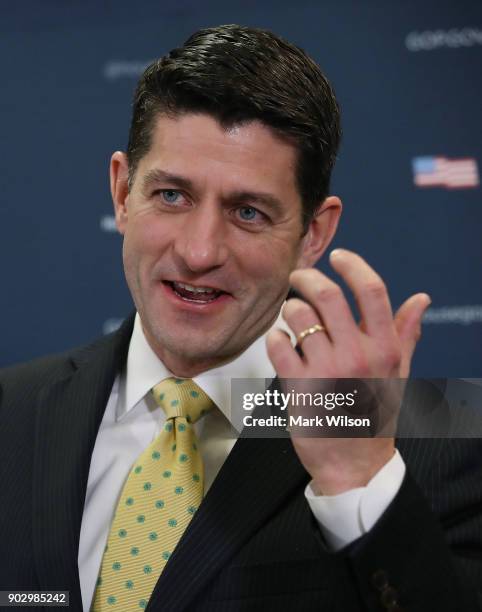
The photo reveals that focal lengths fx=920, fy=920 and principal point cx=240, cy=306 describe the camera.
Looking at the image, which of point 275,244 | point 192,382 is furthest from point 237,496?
point 275,244

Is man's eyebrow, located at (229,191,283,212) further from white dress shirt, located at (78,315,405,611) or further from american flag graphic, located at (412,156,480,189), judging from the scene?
american flag graphic, located at (412,156,480,189)

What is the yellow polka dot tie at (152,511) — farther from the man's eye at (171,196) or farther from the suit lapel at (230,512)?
the man's eye at (171,196)

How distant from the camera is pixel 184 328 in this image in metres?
1.72

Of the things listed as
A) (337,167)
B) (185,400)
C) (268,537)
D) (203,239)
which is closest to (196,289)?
(203,239)

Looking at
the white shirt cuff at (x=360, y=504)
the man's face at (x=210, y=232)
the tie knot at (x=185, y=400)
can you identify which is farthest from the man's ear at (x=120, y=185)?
the white shirt cuff at (x=360, y=504)

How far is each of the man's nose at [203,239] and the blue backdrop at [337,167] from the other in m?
1.15

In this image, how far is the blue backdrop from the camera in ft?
8.93

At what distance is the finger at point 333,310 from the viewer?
47.9 inches

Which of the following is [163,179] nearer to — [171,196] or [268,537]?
[171,196]

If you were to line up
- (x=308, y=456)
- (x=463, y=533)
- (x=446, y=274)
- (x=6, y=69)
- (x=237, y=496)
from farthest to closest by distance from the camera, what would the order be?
(x=6, y=69), (x=446, y=274), (x=237, y=496), (x=463, y=533), (x=308, y=456)

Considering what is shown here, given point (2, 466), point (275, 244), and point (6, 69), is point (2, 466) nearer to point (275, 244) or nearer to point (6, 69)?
point (275, 244)

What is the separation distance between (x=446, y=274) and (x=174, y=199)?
122 centimetres

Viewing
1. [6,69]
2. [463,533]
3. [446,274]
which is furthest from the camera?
[6,69]

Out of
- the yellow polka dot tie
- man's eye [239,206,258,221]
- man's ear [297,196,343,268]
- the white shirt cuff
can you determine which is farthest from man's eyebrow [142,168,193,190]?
the white shirt cuff
